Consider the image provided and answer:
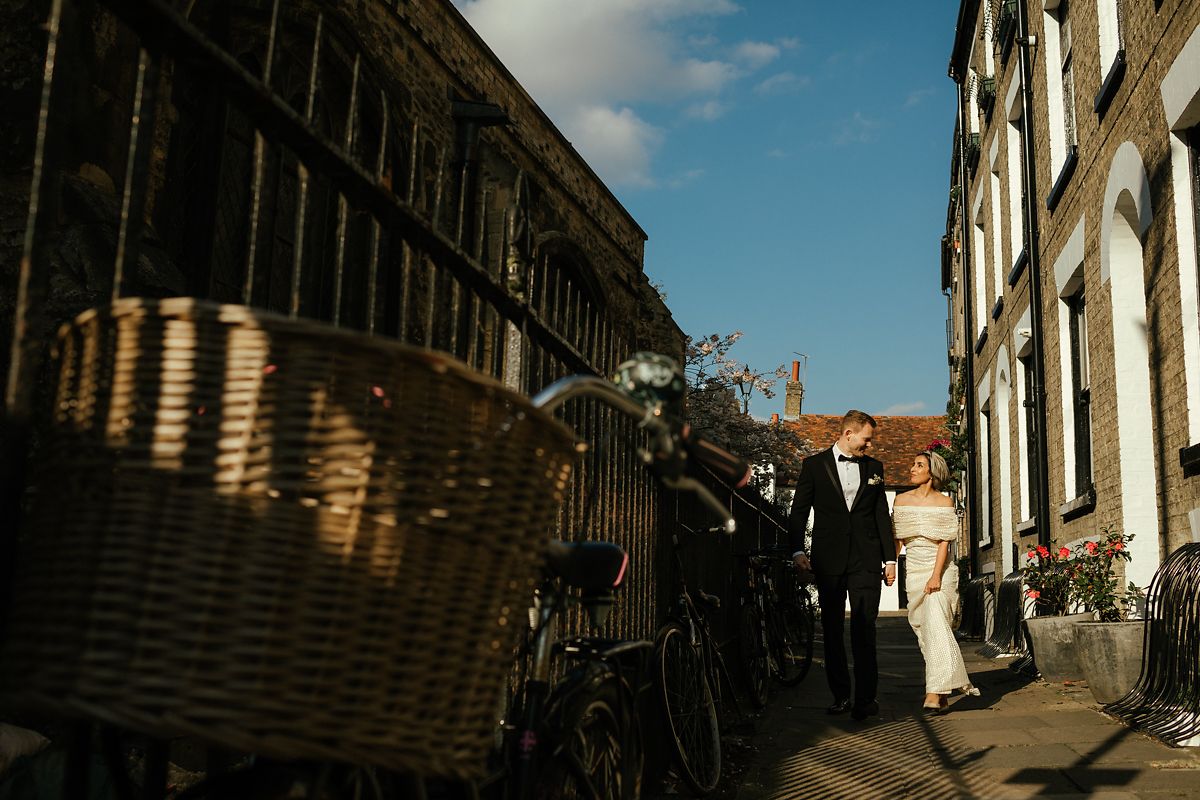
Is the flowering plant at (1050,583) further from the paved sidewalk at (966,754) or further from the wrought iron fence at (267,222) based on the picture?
the wrought iron fence at (267,222)

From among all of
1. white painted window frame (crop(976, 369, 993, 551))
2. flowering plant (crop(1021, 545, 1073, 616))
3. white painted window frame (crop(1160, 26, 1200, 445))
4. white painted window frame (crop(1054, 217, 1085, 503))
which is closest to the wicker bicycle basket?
white painted window frame (crop(1160, 26, 1200, 445))

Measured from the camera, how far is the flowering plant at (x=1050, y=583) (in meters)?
8.76

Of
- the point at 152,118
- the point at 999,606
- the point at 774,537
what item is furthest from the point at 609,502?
the point at 999,606

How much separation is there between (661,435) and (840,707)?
592 centimetres

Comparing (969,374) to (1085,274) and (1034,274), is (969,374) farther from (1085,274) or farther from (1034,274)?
(1085,274)

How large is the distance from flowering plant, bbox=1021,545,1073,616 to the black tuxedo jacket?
1.93m

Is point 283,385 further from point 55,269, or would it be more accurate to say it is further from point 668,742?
point 668,742

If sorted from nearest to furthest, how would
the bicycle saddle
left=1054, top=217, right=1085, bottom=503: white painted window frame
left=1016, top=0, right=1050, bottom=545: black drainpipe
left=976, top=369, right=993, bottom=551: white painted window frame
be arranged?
1. the bicycle saddle
2. left=1054, top=217, right=1085, bottom=503: white painted window frame
3. left=1016, top=0, right=1050, bottom=545: black drainpipe
4. left=976, top=369, right=993, bottom=551: white painted window frame

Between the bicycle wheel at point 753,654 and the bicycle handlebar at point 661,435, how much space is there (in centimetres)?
554

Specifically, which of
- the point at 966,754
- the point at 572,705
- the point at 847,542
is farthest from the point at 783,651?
the point at 572,705

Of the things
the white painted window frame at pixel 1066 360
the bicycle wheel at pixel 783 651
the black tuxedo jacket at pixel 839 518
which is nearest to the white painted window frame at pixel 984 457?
the white painted window frame at pixel 1066 360

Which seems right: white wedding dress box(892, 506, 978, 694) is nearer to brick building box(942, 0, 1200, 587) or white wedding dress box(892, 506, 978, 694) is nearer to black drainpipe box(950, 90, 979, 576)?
brick building box(942, 0, 1200, 587)

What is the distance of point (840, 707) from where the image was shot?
7.36m

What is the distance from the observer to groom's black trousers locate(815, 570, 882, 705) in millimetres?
7113
